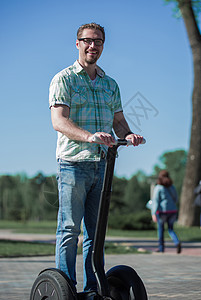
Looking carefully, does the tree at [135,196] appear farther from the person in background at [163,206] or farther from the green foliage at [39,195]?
the person in background at [163,206]

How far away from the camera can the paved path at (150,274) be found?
5.43m

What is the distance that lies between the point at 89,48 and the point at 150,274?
4.33m

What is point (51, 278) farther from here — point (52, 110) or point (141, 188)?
point (141, 188)

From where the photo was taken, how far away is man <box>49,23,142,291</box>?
12.0 ft

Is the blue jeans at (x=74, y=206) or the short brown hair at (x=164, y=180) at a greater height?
the short brown hair at (x=164, y=180)

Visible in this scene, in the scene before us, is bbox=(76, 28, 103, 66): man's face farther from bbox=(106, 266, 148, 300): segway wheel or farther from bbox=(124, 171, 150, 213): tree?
bbox=(124, 171, 150, 213): tree

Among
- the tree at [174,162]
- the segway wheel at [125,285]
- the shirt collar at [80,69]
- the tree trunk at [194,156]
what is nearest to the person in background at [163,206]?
the shirt collar at [80,69]

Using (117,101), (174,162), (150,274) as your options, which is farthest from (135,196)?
(117,101)

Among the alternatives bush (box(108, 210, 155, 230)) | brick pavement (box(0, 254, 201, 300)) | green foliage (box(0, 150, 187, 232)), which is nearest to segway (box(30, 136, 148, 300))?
brick pavement (box(0, 254, 201, 300))

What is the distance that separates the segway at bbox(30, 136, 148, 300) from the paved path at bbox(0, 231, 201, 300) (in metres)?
1.65

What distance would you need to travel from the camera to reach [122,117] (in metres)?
4.08

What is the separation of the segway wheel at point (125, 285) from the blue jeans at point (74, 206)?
157 mm

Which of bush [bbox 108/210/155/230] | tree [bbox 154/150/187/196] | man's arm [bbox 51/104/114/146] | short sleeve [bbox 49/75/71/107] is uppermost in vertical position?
tree [bbox 154/150/187/196]

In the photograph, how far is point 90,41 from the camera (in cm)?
373
